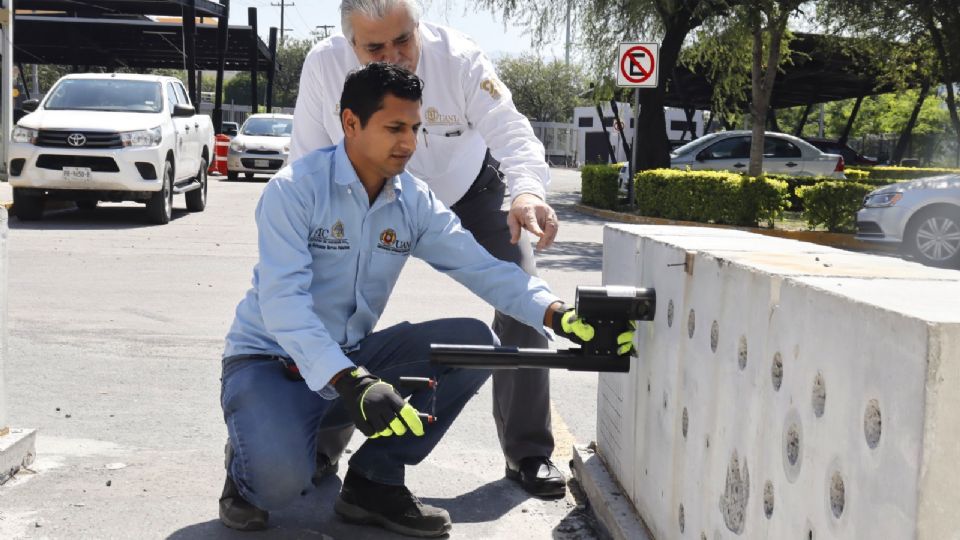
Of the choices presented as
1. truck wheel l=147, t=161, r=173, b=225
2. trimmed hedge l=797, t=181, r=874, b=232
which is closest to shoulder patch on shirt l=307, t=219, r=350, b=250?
truck wheel l=147, t=161, r=173, b=225

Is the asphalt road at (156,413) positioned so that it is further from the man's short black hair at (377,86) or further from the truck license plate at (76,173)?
the truck license plate at (76,173)

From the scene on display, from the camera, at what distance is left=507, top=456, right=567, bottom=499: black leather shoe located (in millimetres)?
4516

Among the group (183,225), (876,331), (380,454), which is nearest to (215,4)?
(183,225)

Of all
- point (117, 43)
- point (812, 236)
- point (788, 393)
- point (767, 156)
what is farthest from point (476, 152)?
point (117, 43)

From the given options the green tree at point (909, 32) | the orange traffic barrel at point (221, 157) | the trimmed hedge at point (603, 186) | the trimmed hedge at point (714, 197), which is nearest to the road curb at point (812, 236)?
the trimmed hedge at point (714, 197)

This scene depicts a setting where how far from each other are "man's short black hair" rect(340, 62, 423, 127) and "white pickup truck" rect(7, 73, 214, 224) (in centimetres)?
1173

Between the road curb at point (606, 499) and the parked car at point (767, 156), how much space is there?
2187 cm

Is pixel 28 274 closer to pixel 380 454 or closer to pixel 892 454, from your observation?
pixel 380 454

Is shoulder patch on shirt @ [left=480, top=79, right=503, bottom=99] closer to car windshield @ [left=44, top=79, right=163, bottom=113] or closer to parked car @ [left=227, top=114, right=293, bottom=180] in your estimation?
car windshield @ [left=44, top=79, right=163, bottom=113]

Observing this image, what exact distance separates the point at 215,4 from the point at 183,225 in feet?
67.1

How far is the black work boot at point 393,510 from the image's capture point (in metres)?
4.05

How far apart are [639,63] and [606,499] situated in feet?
53.1

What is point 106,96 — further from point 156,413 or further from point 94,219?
point 156,413

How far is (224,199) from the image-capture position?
21359mm
